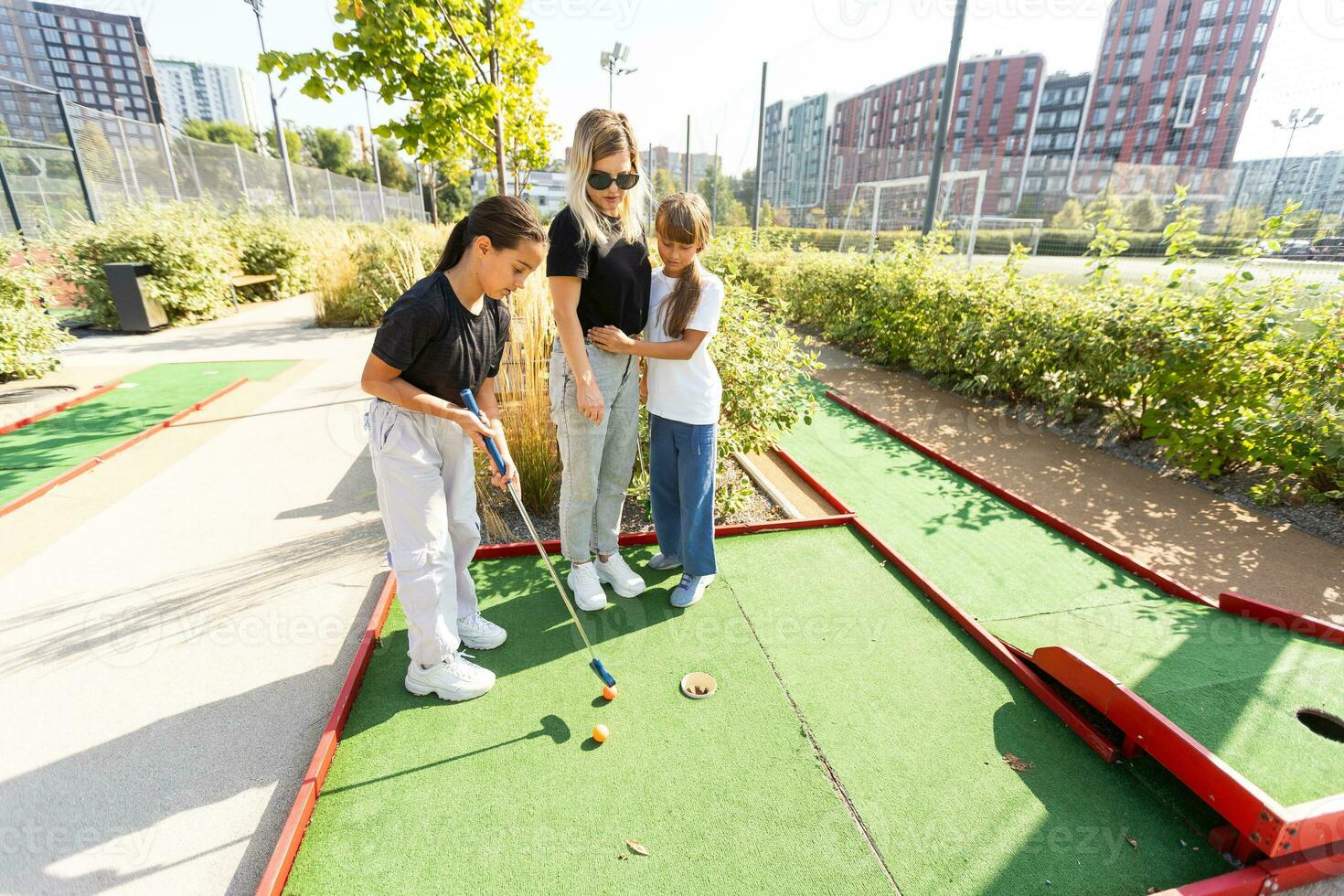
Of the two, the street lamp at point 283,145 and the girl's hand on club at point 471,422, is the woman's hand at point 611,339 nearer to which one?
the girl's hand on club at point 471,422

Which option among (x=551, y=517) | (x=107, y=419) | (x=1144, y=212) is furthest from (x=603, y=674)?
(x=1144, y=212)

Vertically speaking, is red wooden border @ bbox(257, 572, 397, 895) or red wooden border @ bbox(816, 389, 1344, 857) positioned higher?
red wooden border @ bbox(816, 389, 1344, 857)

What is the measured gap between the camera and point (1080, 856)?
1.67 metres

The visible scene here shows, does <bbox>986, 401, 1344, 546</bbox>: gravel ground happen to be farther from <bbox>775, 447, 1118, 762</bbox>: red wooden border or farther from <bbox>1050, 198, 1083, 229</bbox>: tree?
<bbox>1050, 198, 1083, 229</bbox>: tree

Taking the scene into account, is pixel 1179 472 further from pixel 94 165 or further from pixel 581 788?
pixel 94 165

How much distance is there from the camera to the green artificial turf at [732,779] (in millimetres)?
1635

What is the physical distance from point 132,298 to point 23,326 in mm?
2880

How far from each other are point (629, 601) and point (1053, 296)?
189 inches

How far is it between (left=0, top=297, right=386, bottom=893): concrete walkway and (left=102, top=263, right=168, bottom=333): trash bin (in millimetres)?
5398

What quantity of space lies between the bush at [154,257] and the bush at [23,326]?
217cm

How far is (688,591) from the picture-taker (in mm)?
2752

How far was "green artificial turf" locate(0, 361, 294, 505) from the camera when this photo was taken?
4.16 meters

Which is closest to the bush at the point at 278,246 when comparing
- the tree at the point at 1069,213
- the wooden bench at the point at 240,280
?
the wooden bench at the point at 240,280

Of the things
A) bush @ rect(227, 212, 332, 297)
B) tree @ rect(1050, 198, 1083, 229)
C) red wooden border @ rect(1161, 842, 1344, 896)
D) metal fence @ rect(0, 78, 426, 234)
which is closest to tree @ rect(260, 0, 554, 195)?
red wooden border @ rect(1161, 842, 1344, 896)
